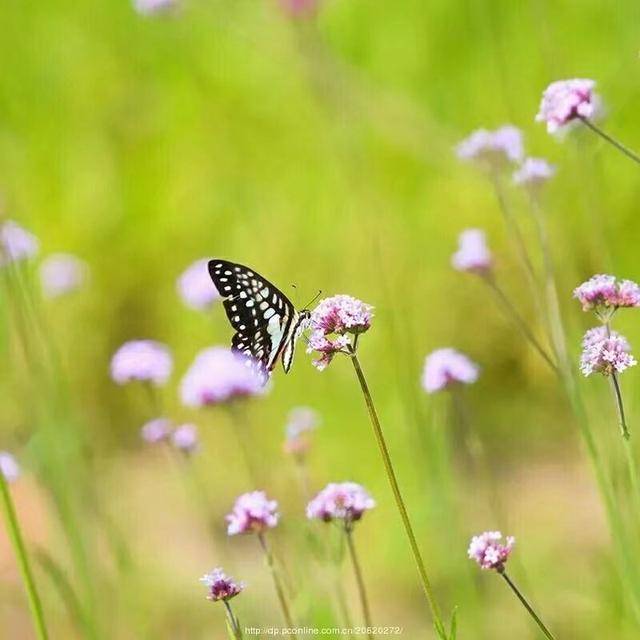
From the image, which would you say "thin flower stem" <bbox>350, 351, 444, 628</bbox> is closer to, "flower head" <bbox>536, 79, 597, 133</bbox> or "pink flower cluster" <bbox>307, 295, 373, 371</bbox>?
"pink flower cluster" <bbox>307, 295, 373, 371</bbox>

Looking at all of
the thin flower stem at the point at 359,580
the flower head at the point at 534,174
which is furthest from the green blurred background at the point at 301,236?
the thin flower stem at the point at 359,580

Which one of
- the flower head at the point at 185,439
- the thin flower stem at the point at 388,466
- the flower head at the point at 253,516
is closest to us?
the thin flower stem at the point at 388,466

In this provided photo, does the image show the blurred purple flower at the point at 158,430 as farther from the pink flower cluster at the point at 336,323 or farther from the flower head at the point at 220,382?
the pink flower cluster at the point at 336,323

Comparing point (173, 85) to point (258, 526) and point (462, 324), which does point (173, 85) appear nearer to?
point (462, 324)

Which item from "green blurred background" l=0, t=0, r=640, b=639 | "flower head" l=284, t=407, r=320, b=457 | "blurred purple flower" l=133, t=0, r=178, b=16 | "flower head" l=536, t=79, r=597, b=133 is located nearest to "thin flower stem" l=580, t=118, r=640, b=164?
"flower head" l=536, t=79, r=597, b=133

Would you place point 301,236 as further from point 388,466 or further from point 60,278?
point 388,466

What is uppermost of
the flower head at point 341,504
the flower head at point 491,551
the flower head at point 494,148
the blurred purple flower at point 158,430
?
the flower head at point 494,148
